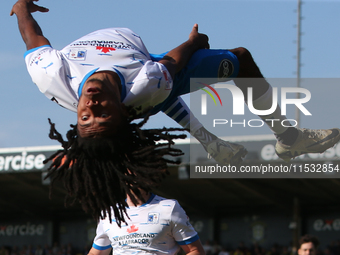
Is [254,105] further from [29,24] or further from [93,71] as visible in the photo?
[29,24]

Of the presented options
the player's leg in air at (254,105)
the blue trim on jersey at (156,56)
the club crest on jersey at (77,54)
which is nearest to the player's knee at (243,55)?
the player's leg in air at (254,105)

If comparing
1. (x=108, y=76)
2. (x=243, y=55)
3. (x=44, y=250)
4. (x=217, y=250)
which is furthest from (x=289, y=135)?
(x=44, y=250)

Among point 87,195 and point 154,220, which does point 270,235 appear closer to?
point 154,220

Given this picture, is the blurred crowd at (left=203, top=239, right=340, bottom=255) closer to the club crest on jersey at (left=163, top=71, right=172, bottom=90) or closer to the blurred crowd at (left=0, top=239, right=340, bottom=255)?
the blurred crowd at (left=0, top=239, right=340, bottom=255)

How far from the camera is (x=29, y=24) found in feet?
13.1

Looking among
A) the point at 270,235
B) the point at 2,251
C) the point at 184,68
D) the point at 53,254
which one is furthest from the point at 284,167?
the point at 184,68

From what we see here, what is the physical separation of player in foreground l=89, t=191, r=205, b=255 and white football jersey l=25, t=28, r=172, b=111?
1622mm

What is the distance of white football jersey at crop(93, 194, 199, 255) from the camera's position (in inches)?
193

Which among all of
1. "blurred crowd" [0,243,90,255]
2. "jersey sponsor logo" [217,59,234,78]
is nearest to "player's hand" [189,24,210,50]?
"jersey sponsor logo" [217,59,234,78]

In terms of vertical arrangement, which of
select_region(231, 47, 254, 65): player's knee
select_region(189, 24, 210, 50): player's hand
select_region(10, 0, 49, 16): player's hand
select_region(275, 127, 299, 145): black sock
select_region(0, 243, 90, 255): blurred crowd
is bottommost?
select_region(0, 243, 90, 255): blurred crowd

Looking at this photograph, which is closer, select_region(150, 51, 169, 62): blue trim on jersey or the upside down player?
the upside down player

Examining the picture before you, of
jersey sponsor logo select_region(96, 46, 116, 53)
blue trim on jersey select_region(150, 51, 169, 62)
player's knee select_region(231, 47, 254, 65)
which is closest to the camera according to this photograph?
jersey sponsor logo select_region(96, 46, 116, 53)

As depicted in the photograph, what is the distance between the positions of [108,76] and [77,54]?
420mm

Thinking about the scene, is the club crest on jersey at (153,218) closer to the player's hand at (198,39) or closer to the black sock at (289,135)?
the black sock at (289,135)
